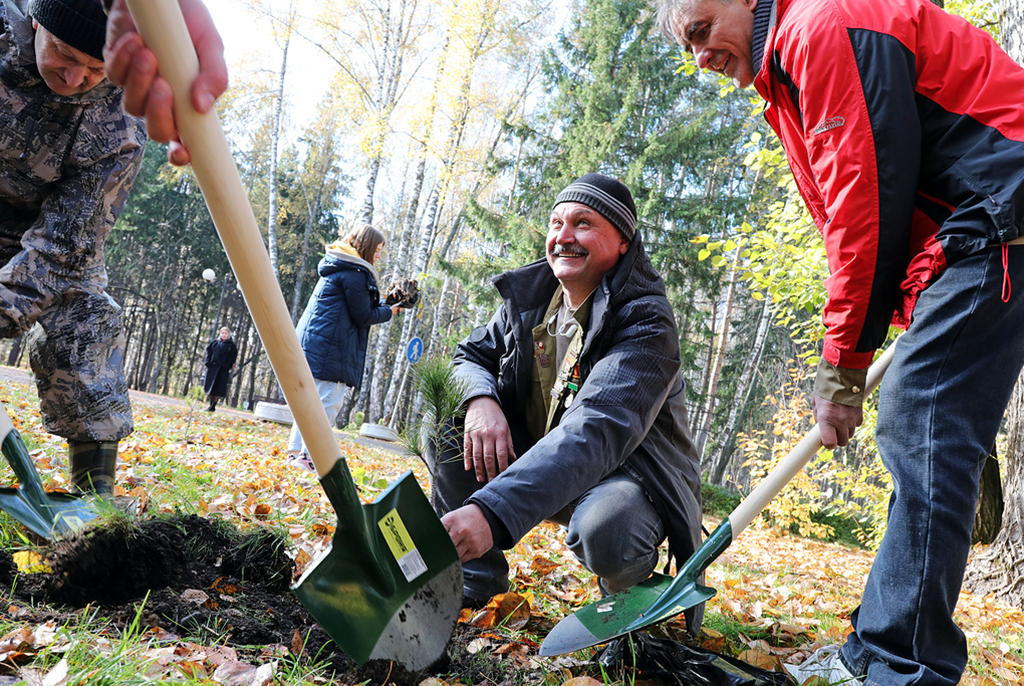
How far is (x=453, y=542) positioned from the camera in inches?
64.7

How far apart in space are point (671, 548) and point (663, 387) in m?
0.57

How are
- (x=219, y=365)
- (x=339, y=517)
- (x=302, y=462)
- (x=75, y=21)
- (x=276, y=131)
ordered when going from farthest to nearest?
(x=276, y=131) < (x=219, y=365) < (x=302, y=462) < (x=75, y=21) < (x=339, y=517)

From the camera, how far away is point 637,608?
1789 millimetres

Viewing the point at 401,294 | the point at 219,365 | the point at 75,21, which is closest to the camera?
the point at 75,21

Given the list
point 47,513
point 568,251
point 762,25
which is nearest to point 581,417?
point 568,251

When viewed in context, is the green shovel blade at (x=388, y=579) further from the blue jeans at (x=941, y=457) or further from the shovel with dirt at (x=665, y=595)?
the blue jeans at (x=941, y=457)

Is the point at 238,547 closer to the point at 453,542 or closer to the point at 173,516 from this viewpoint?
the point at 173,516

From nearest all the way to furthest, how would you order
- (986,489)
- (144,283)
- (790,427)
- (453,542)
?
(453,542)
(986,489)
(790,427)
(144,283)

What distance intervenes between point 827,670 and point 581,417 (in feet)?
3.12

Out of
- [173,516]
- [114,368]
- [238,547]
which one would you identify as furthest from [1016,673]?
[114,368]

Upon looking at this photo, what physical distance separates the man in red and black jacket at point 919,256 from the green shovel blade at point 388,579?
1075 mm

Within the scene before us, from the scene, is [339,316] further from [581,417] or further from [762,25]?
[762,25]

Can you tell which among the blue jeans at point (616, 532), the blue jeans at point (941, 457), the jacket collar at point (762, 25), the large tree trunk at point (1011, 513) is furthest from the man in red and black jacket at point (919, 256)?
the large tree trunk at point (1011, 513)

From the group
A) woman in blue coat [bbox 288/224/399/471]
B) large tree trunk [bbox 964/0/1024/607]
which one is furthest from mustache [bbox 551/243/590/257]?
woman in blue coat [bbox 288/224/399/471]
